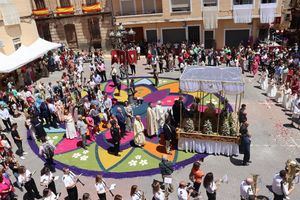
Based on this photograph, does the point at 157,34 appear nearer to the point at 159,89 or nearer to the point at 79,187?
the point at 159,89

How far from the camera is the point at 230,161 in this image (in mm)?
11906

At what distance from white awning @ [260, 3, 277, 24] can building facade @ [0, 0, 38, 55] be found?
20384 mm

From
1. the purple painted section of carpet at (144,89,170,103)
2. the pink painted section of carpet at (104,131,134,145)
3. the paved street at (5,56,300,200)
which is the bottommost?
the paved street at (5,56,300,200)

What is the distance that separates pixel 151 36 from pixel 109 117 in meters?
17.1

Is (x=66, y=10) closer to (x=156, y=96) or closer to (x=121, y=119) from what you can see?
(x=156, y=96)

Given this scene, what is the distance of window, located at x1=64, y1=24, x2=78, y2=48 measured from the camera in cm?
3350

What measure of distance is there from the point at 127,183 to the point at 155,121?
3516 millimetres

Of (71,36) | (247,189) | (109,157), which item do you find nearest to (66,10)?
(71,36)

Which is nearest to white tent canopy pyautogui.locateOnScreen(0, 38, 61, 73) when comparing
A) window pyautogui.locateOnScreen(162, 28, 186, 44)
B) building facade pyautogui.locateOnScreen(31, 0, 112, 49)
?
building facade pyautogui.locateOnScreen(31, 0, 112, 49)

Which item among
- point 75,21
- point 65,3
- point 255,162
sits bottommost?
point 255,162

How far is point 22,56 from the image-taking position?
2280 cm

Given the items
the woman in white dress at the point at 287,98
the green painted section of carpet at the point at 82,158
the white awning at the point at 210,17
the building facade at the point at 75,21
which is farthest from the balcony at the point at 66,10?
the woman in white dress at the point at 287,98

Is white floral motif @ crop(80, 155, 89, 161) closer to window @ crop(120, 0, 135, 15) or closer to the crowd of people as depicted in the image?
the crowd of people

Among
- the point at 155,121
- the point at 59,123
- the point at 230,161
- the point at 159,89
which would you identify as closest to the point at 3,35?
the point at 59,123
